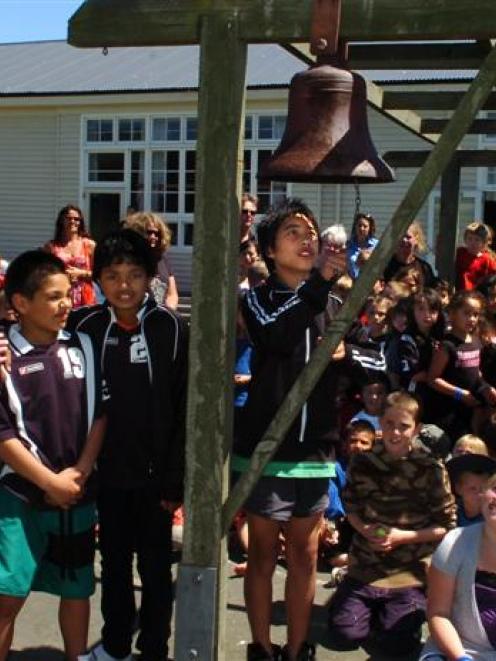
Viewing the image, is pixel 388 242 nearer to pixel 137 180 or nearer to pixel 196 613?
pixel 196 613

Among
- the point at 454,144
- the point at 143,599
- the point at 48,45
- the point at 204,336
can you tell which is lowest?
the point at 143,599

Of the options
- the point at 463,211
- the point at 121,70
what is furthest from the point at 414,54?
the point at 121,70

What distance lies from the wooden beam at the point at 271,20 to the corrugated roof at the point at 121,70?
47.7ft

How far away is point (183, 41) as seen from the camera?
3.06 m

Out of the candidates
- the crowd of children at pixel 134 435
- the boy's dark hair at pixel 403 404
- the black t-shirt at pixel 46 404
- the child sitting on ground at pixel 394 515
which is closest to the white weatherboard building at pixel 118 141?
the boy's dark hair at pixel 403 404

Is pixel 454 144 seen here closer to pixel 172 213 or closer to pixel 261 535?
pixel 261 535

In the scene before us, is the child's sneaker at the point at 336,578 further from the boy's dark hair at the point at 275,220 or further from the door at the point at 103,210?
the door at the point at 103,210

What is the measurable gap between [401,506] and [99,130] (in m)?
16.7

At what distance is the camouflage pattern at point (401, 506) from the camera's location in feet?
14.9

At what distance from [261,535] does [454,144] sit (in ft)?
5.45

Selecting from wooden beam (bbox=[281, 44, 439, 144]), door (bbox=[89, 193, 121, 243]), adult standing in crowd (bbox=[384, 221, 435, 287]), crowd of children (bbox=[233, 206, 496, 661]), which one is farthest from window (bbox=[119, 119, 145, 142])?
crowd of children (bbox=[233, 206, 496, 661])

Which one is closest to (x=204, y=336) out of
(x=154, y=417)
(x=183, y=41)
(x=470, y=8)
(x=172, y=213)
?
(x=154, y=417)

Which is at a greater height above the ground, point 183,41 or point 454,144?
point 183,41

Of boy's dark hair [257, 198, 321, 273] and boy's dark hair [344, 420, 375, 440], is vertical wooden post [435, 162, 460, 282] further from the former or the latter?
boy's dark hair [257, 198, 321, 273]
